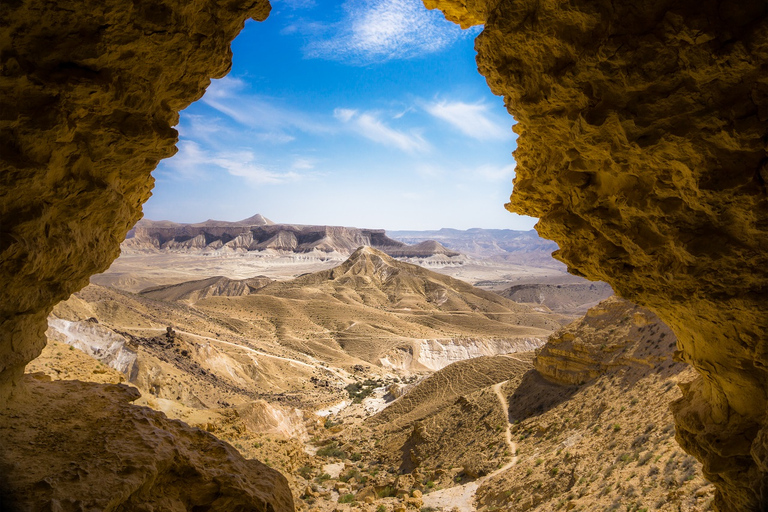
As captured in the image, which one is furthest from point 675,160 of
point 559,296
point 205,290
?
point 559,296

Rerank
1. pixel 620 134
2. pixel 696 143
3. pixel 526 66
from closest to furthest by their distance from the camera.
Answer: pixel 696 143, pixel 620 134, pixel 526 66

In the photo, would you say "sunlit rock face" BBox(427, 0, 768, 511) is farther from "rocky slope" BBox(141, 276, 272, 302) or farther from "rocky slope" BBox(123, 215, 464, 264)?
"rocky slope" BBox(123, 215, 464, 264)

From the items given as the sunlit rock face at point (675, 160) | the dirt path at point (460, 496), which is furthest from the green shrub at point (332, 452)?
the sunlit rock face at point (675, 160)

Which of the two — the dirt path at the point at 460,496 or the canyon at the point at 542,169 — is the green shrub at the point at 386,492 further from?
the canyon at the point at 542,169

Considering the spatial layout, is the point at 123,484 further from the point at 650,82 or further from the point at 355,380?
the point at 355,380

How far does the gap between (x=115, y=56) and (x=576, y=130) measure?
4.89m

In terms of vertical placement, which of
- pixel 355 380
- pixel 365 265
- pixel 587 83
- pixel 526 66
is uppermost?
pixel 526 66

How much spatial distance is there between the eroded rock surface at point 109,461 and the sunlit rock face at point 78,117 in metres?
0.82

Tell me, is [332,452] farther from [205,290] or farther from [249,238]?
[249,238]

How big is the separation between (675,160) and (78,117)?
6.02 m

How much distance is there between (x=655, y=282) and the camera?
4.90m

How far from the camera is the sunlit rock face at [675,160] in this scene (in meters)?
3.43

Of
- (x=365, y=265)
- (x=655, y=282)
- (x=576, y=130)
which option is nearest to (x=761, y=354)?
(x=655, y=282)

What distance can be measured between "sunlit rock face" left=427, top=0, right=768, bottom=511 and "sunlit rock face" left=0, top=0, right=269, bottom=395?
363 cm
